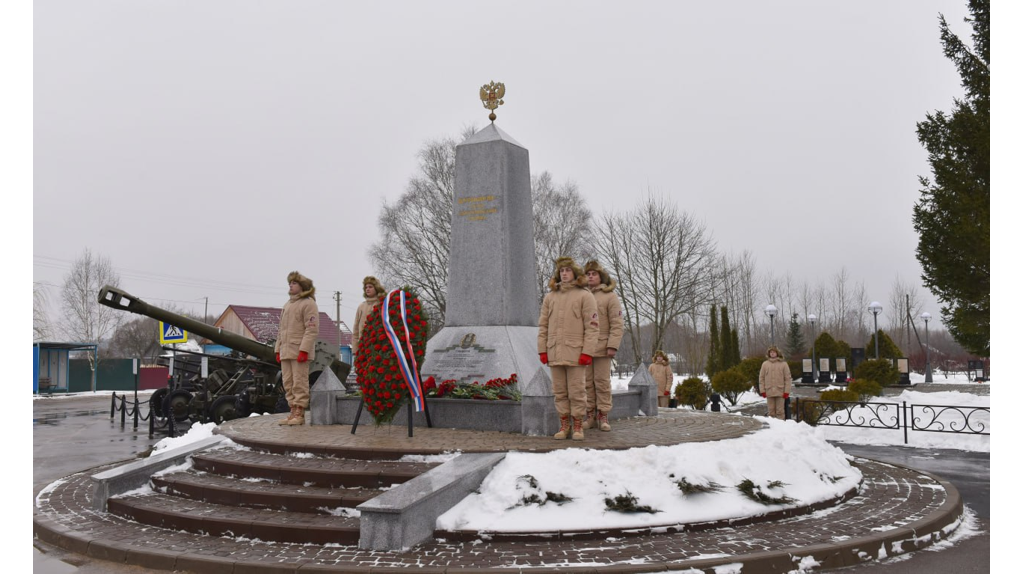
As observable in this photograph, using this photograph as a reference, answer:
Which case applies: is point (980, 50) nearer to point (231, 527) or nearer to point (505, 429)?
point (505, 429)

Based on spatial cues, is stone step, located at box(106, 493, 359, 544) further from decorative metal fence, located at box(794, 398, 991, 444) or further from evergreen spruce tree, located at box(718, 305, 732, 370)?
evergreen spruce tree, located at box(718, 305, 732, 370)

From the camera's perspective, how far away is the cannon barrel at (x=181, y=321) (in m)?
11.4

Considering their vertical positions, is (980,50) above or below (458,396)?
above

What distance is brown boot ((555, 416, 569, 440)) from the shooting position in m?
7.55

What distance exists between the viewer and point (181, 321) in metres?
14.0

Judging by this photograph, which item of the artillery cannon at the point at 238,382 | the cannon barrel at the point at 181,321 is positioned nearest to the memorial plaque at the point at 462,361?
the artillery cannon at the point at 238,382

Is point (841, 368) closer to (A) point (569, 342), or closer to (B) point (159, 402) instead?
(B) point (159, 402)

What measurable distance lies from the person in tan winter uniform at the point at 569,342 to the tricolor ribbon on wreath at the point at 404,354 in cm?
149

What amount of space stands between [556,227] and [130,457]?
75.6 ft

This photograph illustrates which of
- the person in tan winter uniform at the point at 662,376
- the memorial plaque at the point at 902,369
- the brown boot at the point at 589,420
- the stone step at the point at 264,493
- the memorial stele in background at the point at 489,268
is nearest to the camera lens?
the stone step at the point at 264,493

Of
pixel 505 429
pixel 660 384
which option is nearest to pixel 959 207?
pixel 660 384

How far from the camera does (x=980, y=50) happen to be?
52.9 ft

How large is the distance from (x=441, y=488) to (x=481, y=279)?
17.6ft

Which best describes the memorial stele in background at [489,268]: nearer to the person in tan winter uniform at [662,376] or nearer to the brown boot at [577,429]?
the brown boot at [577,429]
